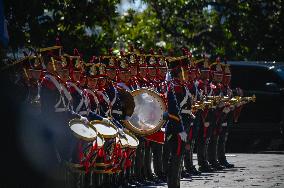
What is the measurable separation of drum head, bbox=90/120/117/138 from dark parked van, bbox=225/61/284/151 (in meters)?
10.1

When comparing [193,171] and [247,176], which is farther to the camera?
[193,171]

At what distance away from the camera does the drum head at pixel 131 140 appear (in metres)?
15.4

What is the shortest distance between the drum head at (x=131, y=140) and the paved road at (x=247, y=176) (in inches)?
46.2

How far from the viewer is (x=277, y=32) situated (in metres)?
33.0

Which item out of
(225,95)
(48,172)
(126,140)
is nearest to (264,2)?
(225,95)

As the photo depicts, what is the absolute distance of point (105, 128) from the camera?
1438 cm

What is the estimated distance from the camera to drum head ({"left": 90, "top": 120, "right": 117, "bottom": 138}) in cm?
1415

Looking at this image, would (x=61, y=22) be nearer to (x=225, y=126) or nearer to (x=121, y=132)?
(x=225, y=126)

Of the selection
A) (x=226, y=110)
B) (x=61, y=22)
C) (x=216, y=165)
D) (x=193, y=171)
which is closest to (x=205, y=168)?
(x=216, y=165)

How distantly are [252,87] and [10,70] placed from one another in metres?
12.0

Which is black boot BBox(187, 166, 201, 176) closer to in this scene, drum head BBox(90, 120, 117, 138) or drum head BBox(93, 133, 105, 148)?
drum head BBox(90, 120, 117, 138)

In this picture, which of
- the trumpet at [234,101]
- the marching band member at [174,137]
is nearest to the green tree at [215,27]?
the trumpet at [234,101]

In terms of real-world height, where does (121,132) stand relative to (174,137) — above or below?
above

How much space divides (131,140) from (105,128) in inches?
50.0
